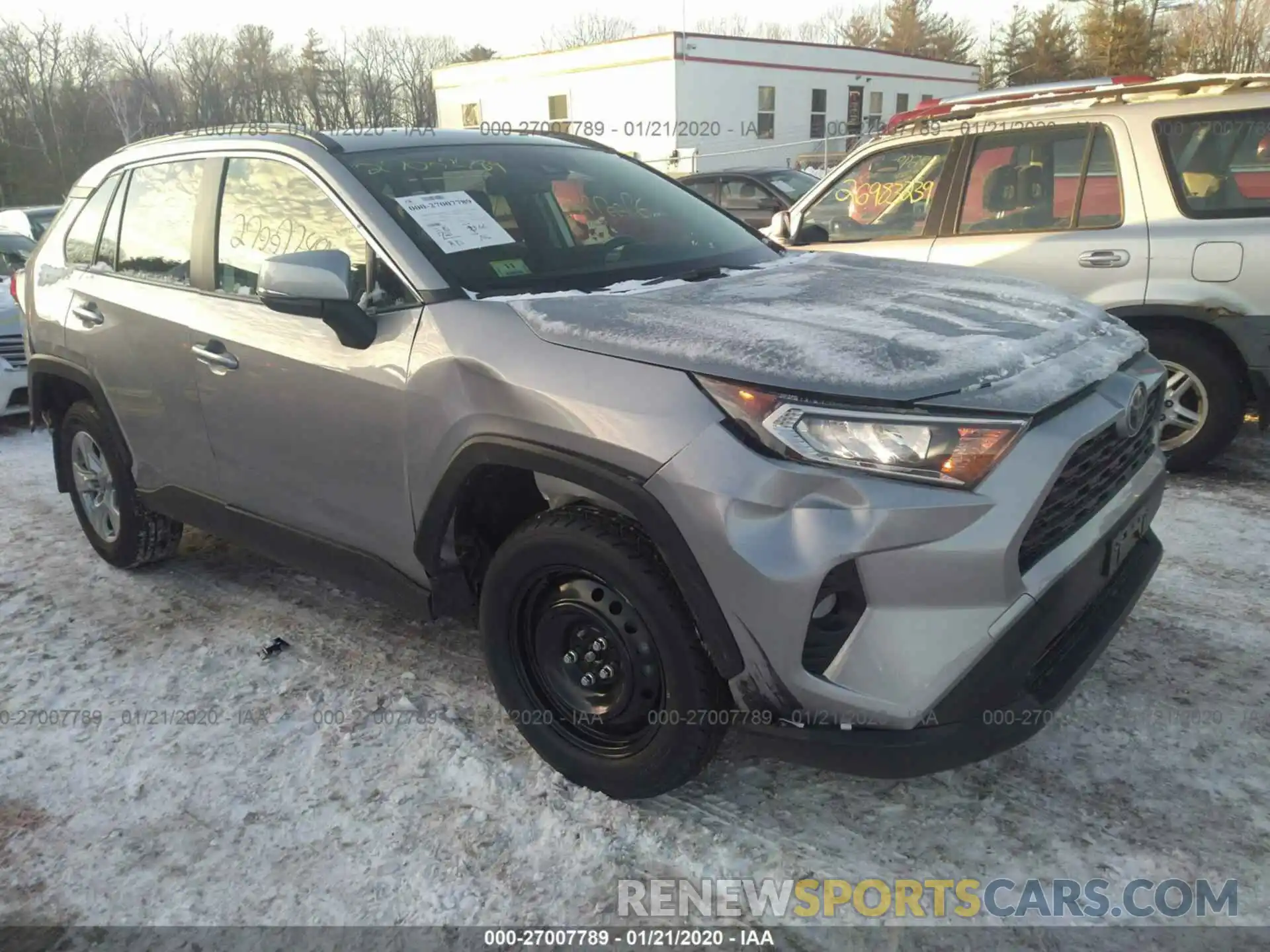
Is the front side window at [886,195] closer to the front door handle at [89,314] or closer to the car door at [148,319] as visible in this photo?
the car door at [148,319]

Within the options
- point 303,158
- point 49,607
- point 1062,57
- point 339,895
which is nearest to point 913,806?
point 339,895

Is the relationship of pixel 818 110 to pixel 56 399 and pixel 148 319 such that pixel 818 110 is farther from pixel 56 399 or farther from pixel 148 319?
pixel 148 319

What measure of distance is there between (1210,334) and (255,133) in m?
4.35

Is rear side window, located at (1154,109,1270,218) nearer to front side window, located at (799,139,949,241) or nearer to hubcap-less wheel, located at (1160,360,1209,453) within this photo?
hubcap-less wheel, located at (1160,360,1209,453)

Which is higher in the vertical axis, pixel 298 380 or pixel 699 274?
pixel 699 274

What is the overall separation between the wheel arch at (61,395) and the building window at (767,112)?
33.9m

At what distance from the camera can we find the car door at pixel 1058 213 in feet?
15.1

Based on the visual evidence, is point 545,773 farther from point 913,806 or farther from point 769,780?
point 913,806

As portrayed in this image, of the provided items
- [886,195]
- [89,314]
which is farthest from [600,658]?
[886,195]

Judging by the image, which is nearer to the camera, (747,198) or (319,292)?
(319,292)

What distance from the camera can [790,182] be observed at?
13422mm

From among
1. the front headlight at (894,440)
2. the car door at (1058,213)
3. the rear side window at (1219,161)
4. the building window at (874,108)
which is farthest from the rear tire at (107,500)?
the building window at (874,108)

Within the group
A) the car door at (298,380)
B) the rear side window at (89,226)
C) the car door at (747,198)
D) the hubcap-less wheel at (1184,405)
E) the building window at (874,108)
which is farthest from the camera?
the building window at (874,108)

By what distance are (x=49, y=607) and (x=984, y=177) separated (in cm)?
506
